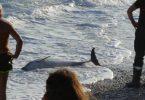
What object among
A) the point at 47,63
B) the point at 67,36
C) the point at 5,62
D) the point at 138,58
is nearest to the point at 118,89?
the point at 138,58

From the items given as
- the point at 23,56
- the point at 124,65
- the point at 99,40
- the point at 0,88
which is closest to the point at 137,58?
the point at 0,88

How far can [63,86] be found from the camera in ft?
10.6

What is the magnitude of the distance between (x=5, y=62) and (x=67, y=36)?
1112 cm

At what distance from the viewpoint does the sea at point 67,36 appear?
10.7 m

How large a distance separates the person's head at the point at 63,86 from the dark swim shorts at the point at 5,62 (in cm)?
310

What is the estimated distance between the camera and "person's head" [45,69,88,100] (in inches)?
127

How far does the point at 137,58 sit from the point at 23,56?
602 cm

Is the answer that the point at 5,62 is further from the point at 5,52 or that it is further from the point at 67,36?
the point at 67,36

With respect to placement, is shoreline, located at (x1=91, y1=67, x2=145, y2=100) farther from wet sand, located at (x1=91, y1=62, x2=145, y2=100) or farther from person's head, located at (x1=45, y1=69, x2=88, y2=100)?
person's head, located at (x1=45, y1=69, x2=88, y2=100)

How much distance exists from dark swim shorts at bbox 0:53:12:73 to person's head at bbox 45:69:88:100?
10.2 feet

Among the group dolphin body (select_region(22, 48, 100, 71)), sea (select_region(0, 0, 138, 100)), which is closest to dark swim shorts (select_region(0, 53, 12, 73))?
sea (select_region(0, 0, 138, 100))

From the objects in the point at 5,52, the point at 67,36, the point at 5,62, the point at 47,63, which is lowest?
the point at 67,36

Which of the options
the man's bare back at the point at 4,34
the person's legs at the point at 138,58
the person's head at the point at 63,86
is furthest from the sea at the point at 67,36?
the person's head at the point at 63,86

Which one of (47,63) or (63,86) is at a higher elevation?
(63,86)
